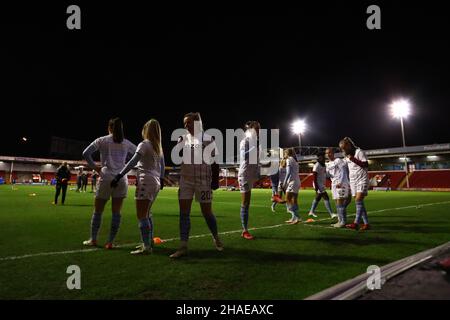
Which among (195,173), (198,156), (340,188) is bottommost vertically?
(340,188)

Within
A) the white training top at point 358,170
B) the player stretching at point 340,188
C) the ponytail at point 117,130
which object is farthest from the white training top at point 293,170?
the ponytail at point 117,130

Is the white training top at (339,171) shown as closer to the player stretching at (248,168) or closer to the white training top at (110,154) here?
the player stretching at (248,168)

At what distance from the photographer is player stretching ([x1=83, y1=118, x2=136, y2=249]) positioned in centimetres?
523

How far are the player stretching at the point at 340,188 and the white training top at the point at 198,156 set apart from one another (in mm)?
4139

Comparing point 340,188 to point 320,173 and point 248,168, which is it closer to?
point 320,173

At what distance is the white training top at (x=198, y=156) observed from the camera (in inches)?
186

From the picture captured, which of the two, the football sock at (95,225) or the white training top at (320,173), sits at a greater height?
the white training top at (320,173)

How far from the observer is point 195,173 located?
4723 millimetres

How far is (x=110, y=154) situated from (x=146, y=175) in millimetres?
1043

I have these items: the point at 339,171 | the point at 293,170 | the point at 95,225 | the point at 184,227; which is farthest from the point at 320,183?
the point at 95,225

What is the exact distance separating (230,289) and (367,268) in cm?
187

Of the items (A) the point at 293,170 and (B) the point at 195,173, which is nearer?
(B) the point at 195,173

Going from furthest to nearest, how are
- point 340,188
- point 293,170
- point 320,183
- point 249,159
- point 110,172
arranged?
point 320,183 → point 293,170 → point 340,188 → point 249,159 → point 110,172
